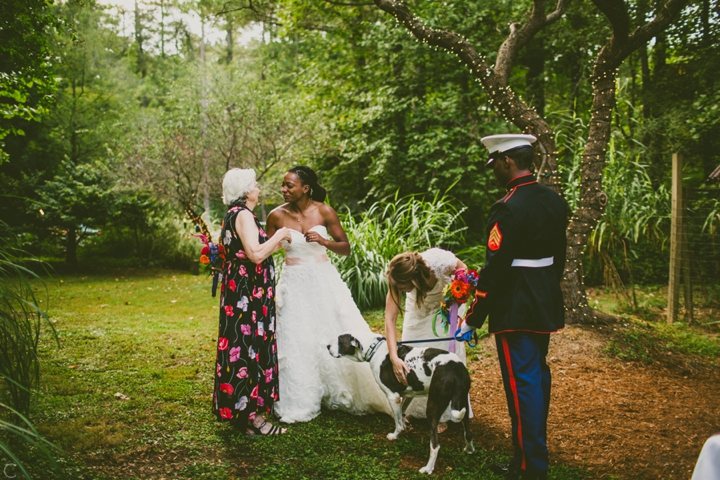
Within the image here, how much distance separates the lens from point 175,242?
14.8 m

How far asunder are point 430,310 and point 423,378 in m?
0.64

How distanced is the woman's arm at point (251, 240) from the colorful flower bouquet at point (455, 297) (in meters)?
1.29

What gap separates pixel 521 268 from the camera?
9.41 feet

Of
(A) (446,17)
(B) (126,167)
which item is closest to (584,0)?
(A) (446,17)

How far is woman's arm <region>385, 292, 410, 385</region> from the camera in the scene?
10.8 ft

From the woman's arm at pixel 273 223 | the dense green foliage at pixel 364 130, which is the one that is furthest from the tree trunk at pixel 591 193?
the woman's arm at pixel 273 223

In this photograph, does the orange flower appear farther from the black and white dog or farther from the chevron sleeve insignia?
the chevron sleeve insignia

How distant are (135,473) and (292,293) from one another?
1671 millimetres

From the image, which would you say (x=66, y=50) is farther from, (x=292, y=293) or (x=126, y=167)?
(x=292, y=293)

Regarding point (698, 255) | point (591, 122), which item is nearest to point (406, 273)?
point (591, 122)

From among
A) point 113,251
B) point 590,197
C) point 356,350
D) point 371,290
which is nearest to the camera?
point 356,350

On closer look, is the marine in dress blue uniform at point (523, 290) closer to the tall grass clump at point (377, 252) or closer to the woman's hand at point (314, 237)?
the woman's hand at point (314, 237)

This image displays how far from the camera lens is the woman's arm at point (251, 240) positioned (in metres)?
3.54

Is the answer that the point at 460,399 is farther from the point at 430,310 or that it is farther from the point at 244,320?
the point at 244,320
